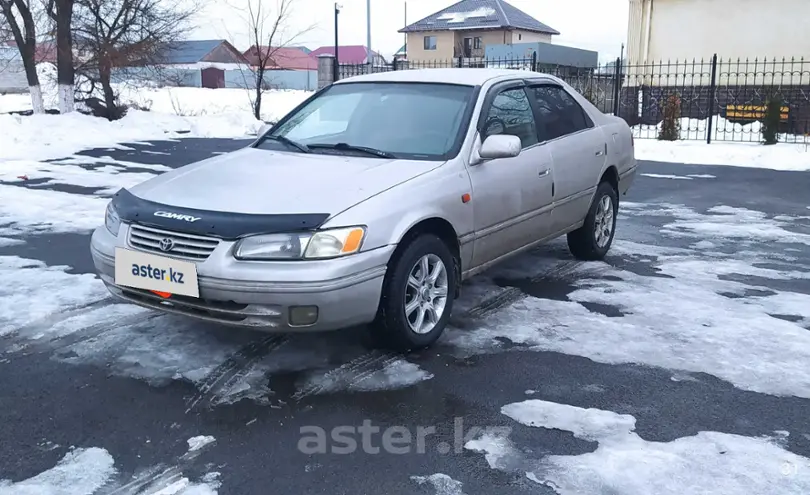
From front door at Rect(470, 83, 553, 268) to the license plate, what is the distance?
5.75ft

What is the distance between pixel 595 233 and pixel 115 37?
16779 mm

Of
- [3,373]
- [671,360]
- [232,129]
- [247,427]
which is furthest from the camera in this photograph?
[232,129]

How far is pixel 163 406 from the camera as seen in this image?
350 cm

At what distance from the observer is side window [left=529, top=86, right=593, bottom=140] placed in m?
5.50

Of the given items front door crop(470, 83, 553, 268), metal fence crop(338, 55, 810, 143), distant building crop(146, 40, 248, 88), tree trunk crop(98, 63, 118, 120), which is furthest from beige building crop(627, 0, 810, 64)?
front door crop(470, 83, 553, 268)

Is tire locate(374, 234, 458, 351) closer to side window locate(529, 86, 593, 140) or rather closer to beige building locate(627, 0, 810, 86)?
side window locate(529, 86, 593, 140)

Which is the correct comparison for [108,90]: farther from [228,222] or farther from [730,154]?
[228,222]

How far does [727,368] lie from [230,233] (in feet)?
8.88

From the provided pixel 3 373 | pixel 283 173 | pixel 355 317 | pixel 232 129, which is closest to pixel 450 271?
pixel 355 317

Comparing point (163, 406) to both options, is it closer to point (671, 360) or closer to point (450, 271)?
point (450, 271)

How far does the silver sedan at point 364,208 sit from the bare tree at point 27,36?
15816mm

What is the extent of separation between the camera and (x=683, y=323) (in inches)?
188

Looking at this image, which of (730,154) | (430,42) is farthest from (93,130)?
(430,42)

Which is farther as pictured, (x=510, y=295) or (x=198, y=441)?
(x=510, y=295)
